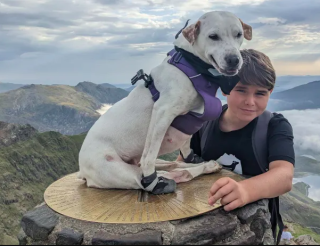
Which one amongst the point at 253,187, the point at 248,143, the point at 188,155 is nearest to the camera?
the point at 253,187

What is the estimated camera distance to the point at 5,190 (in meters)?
57.2

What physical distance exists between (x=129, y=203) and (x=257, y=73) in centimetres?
226

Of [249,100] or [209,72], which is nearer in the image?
[209,72]

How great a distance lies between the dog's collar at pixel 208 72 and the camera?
3.92 metres

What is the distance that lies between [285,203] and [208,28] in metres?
94.6

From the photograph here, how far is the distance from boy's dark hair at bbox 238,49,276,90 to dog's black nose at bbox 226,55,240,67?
35.9 inches

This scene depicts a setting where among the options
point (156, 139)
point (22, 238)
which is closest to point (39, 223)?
point (22, 238)

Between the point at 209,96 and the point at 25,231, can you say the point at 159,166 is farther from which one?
the point at 25,231

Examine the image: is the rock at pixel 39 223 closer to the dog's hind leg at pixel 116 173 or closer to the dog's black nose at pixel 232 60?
the dog's hind leg at pixel 116 173

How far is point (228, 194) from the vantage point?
3.74 meters

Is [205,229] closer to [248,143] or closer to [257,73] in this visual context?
[248,143]

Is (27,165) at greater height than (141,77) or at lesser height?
lesser

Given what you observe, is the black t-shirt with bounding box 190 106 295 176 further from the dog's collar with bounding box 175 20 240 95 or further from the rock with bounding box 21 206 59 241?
the rock with bounding box 21 206 59 241

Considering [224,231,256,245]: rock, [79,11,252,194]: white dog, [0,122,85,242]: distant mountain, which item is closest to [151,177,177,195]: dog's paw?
[79,11,252,194]: white dog
